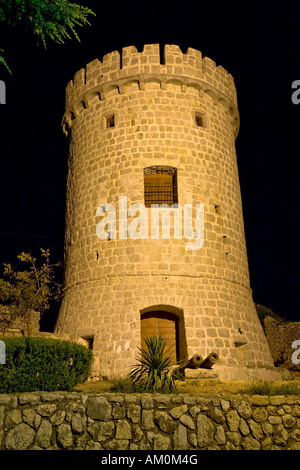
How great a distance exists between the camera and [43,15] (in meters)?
8.31

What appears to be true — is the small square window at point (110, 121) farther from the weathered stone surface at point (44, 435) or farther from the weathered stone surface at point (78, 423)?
the weathered stone surface at point (44, 435)

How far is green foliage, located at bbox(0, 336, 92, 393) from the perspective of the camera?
7.47 metres

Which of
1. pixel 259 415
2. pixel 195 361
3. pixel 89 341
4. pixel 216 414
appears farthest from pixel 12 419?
pixel 89 341

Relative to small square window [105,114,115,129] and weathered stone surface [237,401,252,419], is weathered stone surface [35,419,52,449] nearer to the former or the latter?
weathered stone surface [237,401,252,419]

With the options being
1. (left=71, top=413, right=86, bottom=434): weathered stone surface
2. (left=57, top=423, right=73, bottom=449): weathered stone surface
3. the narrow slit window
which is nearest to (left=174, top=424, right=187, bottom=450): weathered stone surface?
(left=71, top=413, right=86, bottom=434): weathered stone surface

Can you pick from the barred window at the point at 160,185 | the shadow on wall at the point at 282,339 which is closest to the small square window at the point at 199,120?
the barred window at the point at 160,185

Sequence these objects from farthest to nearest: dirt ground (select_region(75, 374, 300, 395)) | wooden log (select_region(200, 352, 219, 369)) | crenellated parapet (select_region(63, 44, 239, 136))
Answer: crenellated parapet (select_region(63, 44, 239, 136)) < wooden log (select_region(200, 352, 219, 369)) < dirt ground (select_region(75, 374, 300, 395))

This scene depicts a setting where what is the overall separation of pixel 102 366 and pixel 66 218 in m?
5.69

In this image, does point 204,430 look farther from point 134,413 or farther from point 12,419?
point 12,419

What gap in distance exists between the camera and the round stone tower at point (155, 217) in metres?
11.7

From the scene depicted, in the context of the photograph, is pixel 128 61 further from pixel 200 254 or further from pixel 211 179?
pixel 200 254

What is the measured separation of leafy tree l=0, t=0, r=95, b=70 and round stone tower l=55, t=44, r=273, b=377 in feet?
16.6
